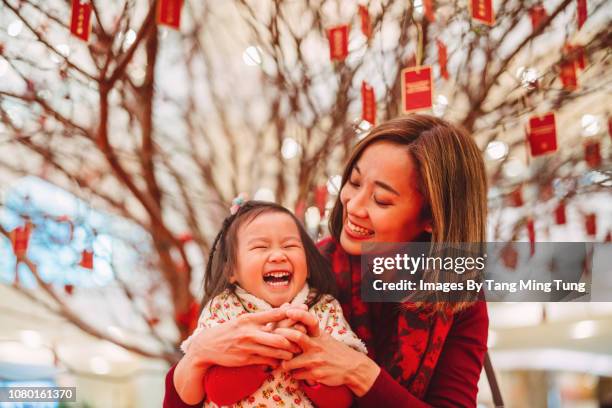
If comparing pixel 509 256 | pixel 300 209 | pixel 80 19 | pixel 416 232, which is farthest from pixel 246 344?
pixel 80 19

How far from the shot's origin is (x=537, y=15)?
7.98 ft

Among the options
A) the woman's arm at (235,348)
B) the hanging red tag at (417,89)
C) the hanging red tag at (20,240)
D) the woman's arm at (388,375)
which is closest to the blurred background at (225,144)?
the hanging red tag at (20,240)

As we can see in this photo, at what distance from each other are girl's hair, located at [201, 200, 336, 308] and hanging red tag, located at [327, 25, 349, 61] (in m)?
1.14

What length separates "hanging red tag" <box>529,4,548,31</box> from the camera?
242cm

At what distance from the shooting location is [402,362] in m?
1.28

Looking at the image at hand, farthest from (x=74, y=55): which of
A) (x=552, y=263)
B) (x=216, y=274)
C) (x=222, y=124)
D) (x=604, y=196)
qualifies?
(x=604, y=196)

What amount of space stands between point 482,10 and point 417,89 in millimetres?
417

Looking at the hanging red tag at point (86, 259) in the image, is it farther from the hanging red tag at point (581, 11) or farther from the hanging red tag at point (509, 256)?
the hanging red tag at point (581, 11)

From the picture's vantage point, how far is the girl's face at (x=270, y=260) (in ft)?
4.03

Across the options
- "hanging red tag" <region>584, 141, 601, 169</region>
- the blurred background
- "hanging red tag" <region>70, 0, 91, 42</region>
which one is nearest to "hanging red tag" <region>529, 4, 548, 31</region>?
the blurred background

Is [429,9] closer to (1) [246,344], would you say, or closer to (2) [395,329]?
(2) [395,329]

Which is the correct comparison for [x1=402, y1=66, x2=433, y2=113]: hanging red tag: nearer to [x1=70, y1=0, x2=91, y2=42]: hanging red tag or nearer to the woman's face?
the woman's face

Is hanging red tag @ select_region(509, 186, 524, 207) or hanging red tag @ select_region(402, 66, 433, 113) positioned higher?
hanging red tag @ select_region(402, 66, 433, 113)

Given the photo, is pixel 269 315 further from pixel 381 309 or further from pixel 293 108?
pixel 293 108
